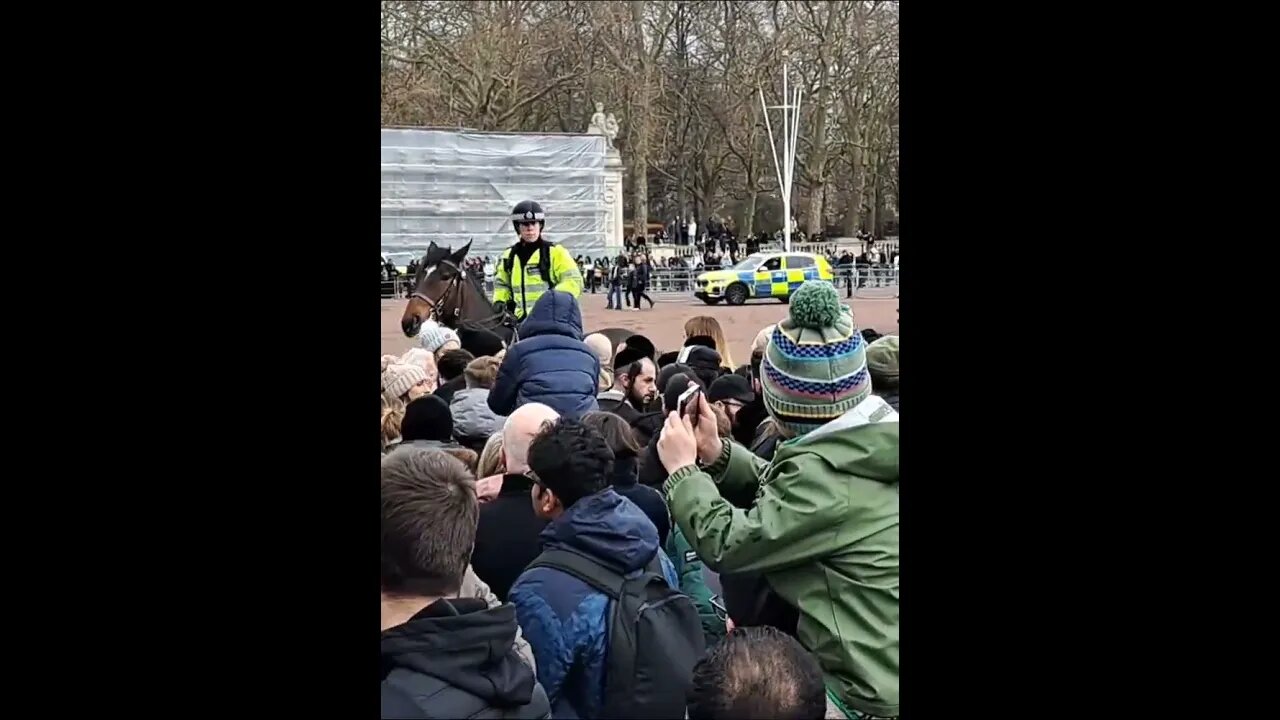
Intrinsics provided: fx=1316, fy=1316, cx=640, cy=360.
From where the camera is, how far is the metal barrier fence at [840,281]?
25969 mm

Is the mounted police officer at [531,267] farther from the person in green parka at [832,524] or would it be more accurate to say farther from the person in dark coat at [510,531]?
the person in green parka at [832,524]

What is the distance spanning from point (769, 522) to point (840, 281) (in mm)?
24433

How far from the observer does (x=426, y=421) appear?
3.66 m

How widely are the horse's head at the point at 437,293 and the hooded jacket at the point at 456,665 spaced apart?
5418mm

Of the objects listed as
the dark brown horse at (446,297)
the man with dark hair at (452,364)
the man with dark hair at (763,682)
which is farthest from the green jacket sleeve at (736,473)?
the dark brown horse at (446,297)

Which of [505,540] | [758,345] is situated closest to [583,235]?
[758,345]

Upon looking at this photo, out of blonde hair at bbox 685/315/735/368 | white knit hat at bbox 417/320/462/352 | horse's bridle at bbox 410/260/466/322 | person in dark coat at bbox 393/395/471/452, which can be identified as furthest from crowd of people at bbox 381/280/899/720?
horse's bridle at bbox 410/260/466/322

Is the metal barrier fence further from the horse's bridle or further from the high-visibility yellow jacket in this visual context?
the high-visibility yellow jacket

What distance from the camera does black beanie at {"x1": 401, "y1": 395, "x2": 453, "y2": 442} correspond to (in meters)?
3.63
